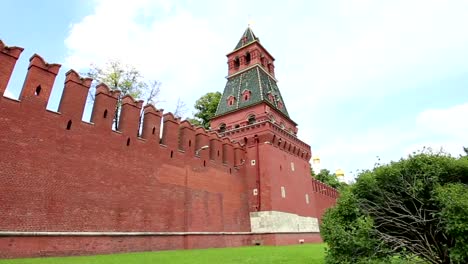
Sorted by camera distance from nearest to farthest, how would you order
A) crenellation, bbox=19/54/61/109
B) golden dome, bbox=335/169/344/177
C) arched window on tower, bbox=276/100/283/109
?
crenellation, bbox=19/54/61/109 → arched window on tower, bbox=276/100/283/109 → golden dome, bbox=335/169/344/177

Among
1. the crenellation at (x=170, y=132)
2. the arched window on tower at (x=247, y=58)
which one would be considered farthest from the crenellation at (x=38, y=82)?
the arched window on tower at (x=247, y=58)

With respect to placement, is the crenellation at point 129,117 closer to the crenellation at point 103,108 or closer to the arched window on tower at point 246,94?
the crenellation at point 103,108

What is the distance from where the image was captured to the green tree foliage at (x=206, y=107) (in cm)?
3516

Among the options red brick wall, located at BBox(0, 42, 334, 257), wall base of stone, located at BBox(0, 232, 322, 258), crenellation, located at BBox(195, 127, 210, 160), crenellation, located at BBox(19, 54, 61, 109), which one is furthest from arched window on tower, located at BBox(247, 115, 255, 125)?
crenellation, located at BBox(19, 54, 61, 109)

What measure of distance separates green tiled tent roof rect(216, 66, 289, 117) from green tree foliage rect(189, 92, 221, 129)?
540 centimetres

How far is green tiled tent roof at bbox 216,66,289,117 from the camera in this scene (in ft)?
87.8

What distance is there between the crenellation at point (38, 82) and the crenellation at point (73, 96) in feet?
2.12

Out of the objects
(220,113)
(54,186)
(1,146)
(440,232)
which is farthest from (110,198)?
(220,113)

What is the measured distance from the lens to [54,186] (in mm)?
12133

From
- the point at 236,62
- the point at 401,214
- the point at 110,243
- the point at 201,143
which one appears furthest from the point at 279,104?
the point at 401,214

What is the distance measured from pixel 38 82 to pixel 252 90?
17.3m

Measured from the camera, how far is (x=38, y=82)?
12.6 meters

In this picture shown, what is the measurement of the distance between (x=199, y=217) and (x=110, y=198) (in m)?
5.70

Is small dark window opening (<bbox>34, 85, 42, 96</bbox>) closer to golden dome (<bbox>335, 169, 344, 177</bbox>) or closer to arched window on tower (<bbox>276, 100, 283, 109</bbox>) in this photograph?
arched window on tower (<bbox>276, 100, 283, 109</bbox>)
